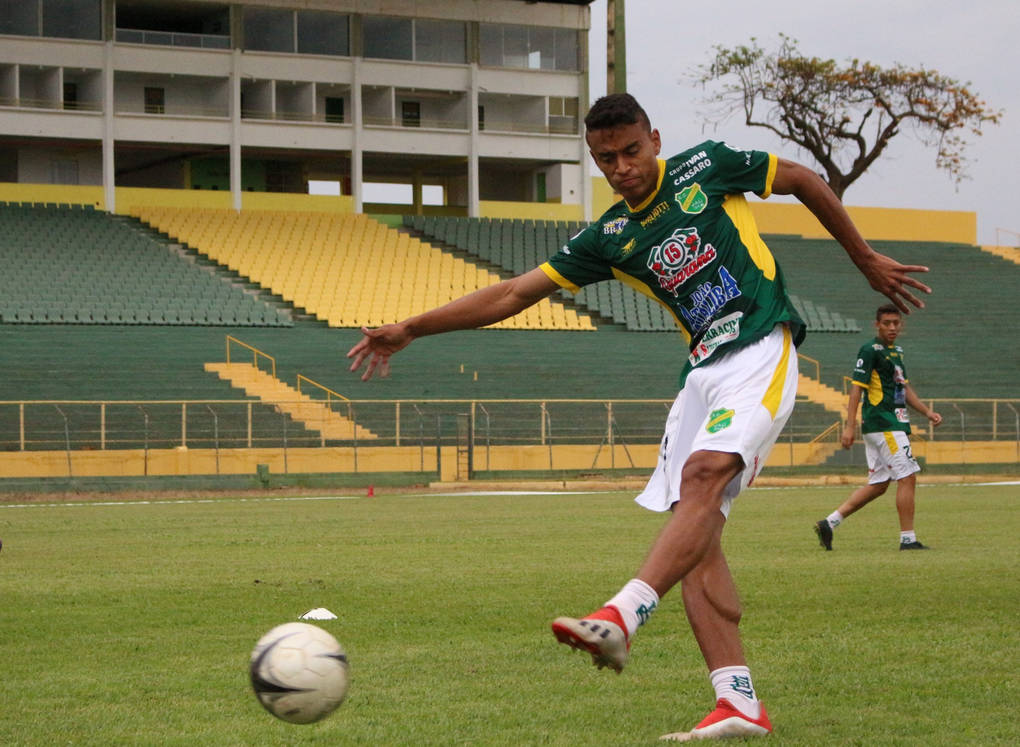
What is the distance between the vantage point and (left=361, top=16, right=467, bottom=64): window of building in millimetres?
46938

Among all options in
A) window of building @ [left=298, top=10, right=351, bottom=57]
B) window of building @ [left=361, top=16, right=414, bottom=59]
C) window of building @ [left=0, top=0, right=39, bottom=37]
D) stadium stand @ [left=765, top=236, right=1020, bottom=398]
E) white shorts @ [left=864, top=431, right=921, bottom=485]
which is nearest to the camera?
white shorts @ [left=864, top=431, right=921, bottom=485]

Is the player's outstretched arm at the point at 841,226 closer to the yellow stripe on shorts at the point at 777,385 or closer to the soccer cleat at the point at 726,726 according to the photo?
the yellow stripe on shorts at the point at 777,385

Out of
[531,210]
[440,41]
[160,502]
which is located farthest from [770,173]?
[440,41]

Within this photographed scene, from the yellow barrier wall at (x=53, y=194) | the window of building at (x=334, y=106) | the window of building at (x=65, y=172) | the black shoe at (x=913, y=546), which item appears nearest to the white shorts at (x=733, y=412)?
the black shoe at (x=913, y=546)

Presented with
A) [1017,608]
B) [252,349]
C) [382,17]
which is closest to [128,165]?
[382,17]

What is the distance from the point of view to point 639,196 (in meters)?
5.09

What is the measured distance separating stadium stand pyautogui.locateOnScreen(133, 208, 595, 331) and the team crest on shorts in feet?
103

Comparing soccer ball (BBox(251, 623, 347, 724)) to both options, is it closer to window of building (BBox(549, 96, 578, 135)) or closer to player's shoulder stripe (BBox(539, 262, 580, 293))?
player's shoulder stripe (BBox(539, 262, 580, 293))

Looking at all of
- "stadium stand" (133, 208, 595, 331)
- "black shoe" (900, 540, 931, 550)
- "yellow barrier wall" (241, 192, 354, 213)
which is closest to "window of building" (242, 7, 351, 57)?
"yellow barrier wall" (241, 192, 354, 213)

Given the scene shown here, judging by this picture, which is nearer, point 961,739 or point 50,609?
point 961,739

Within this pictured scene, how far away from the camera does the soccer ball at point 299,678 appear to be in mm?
4430

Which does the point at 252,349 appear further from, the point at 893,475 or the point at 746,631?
the point at 746,631

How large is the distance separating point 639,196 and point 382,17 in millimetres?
43111

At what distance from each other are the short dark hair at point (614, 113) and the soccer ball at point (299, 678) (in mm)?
2182
